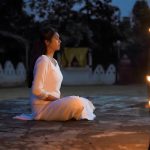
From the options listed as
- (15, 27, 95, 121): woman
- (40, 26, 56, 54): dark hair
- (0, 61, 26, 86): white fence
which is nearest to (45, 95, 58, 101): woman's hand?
(15, 27, 95, 121): woman

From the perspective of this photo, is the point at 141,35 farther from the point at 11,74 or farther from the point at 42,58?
the point at 42,58

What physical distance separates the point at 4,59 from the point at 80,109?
19.8 m

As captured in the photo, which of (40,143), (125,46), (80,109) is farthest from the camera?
(125,46)

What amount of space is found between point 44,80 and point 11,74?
56.2 ft

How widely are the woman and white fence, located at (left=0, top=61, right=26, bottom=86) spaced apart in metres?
16.6

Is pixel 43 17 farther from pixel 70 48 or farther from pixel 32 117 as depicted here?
pixel 32 117

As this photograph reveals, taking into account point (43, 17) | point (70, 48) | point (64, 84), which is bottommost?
point (64, 84)

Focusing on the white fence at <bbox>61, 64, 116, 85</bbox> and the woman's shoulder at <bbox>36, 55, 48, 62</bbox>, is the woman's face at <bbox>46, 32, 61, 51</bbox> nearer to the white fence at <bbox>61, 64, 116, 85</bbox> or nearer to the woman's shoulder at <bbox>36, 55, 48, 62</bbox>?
the woman's shoulder at <bbox>36, 55, 48, 62</bbox>

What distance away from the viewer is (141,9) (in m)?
29.3

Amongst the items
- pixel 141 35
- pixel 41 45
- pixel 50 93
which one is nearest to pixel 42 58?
pixel 41 45

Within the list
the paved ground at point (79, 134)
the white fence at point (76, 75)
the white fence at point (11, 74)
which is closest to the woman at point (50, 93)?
the paved ground at point (79, 134)

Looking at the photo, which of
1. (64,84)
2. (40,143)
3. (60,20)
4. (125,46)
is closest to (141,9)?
(125,46)

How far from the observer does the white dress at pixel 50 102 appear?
6977mm

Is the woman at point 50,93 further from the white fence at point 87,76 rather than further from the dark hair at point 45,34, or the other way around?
the white fence at point 87,76
